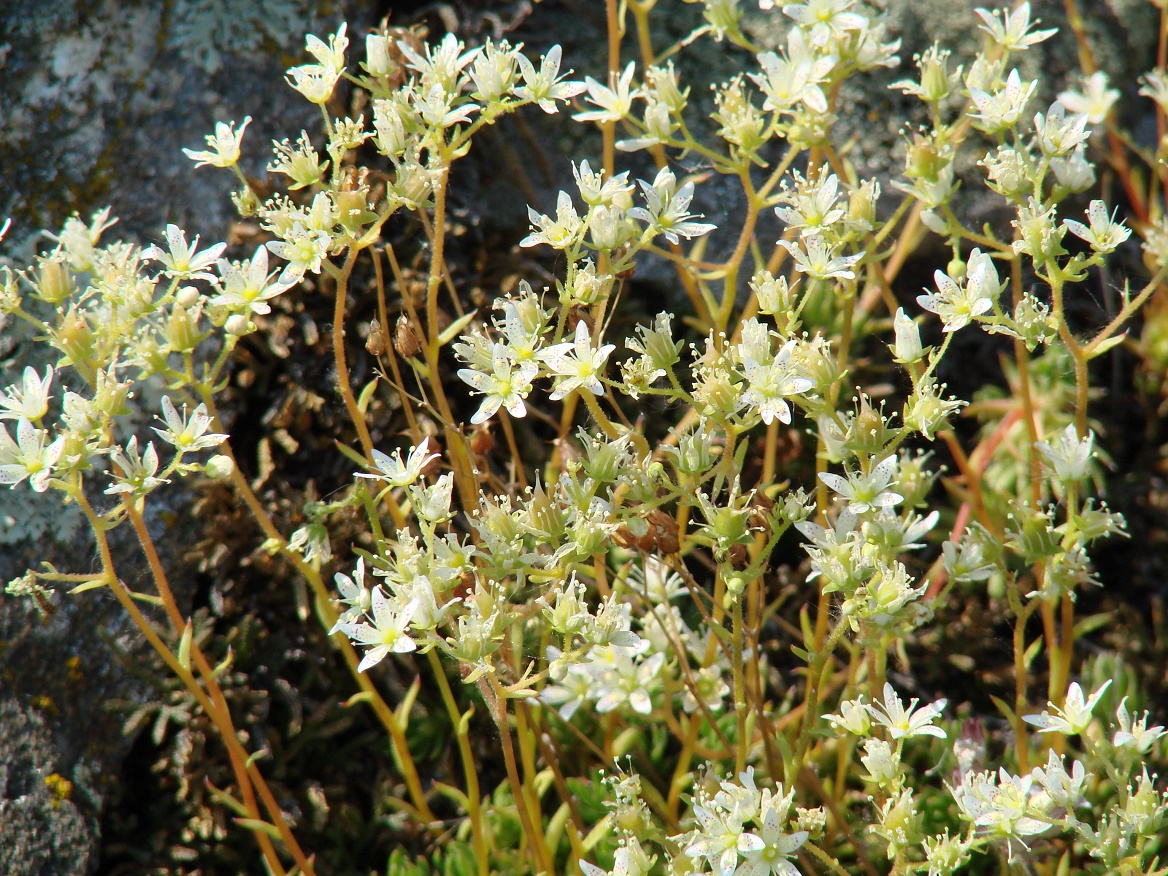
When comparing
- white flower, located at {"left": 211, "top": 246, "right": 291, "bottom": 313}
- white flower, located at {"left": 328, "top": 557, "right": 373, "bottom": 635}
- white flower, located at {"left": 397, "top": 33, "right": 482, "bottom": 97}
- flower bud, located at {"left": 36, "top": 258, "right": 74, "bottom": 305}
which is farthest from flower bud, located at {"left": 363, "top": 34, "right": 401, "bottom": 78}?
white flower, located at {"left": 328, "top": 557, "right": 373, "bottom": 635}

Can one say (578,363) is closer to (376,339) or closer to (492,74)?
(376,339)

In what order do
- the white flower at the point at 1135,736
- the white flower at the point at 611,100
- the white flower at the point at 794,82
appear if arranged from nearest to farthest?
the white flower at the point at 1135,736
the white flower at the point at 794,82
the white flower at the point at 611,100

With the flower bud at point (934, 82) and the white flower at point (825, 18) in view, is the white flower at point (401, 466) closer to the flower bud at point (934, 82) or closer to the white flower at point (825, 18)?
the white flower at point (825, 18)

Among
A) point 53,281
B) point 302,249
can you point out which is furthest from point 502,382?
point 53,281

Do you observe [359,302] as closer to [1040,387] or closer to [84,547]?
[84,547]

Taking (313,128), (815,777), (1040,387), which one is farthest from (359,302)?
(1040,387)

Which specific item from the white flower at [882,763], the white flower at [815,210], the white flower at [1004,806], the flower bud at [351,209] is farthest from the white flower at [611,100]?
the white flower at [1004,806]
